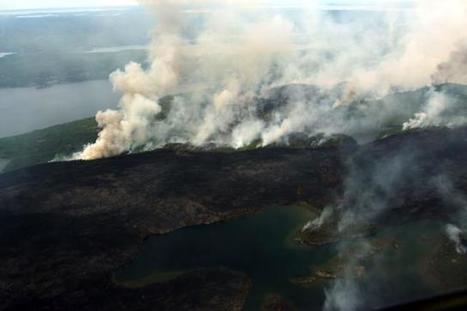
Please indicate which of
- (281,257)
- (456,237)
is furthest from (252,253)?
(456,237)

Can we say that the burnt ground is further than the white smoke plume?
No

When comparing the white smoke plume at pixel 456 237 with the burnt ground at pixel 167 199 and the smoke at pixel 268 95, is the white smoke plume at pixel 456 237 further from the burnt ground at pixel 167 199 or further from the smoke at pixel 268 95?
the smoke at pixel 268 95

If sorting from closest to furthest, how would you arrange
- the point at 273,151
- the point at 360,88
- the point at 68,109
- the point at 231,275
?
1. the point at 231,275
2. the point at 273,151
3. the point at 360,88
4. the point at 68,109

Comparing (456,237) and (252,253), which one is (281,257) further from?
(456,237)

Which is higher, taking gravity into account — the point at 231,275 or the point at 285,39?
the point at 285,39

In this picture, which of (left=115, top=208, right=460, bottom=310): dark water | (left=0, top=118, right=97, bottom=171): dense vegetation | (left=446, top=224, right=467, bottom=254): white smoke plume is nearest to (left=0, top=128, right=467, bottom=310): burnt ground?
(left=115, top=208, right=460, bottom=310): dark water

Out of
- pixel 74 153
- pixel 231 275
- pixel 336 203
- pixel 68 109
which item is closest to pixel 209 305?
pixel 231 275

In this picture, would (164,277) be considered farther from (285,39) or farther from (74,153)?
(285,39)

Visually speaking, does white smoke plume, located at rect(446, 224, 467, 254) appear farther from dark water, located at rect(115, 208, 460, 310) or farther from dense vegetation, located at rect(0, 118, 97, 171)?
dense vegetation, located at rect(0, 118, 97, 171)
